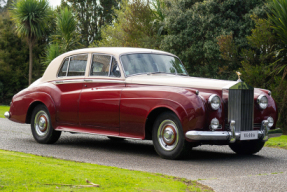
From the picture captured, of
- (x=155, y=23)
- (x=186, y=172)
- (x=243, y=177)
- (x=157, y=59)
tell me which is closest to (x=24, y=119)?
(x=157, y=59)

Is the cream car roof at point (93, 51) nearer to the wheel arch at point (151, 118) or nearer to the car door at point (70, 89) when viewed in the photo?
the car door at point (70, 89)

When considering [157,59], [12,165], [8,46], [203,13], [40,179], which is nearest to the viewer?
[40,179]

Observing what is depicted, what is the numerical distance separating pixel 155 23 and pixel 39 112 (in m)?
22.3

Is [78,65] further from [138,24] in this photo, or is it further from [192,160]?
[138,24]

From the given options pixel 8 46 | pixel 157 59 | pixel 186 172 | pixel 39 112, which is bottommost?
pixel 186 172

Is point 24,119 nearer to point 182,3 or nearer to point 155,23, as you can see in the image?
point 182,3

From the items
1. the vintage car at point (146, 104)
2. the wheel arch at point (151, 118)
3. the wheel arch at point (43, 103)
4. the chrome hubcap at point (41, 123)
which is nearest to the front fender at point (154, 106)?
the vintage car at point (146, 104)

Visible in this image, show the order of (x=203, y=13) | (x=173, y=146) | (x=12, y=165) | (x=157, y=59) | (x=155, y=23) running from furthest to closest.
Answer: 1. (x=155, y=23)
2. (x=203, y=13)
3. (x=157, y=59)
4. (x=173, y=146)
5. (x=12, y=165)

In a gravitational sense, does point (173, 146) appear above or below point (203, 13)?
below

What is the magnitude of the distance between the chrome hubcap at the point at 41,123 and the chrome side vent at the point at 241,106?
4.20m

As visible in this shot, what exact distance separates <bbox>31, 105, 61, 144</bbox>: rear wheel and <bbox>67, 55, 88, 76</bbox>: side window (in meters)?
1.05

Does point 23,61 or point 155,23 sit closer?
point 155,23

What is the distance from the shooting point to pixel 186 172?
6059mm

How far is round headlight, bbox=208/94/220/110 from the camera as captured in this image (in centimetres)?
682
